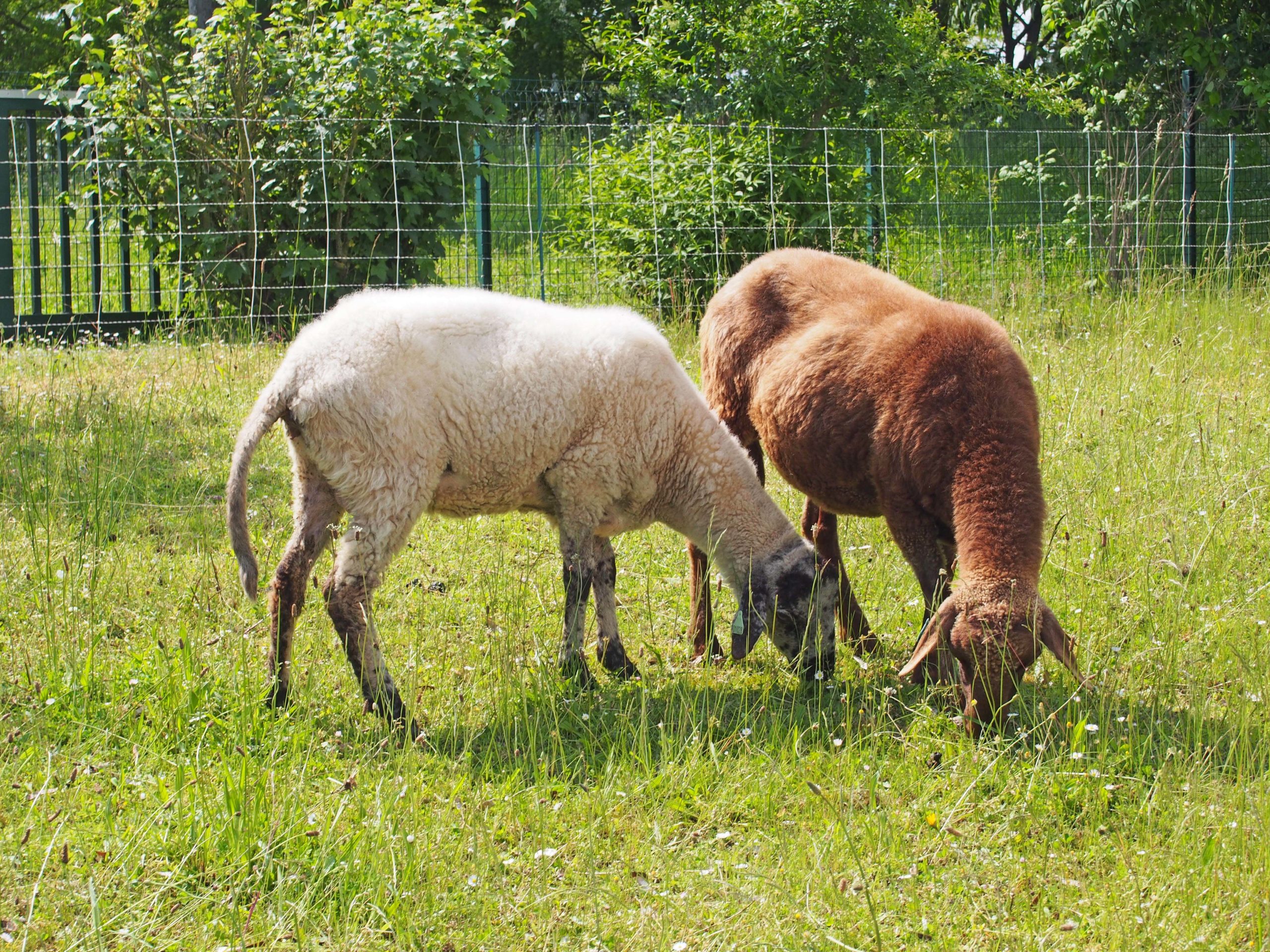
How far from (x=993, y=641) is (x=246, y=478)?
8.10 feet

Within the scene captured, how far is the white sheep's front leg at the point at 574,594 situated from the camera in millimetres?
4629

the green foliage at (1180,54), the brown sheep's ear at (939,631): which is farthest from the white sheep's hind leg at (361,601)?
the green foliage at (1180,54)

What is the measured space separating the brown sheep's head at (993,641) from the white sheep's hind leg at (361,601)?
174cm

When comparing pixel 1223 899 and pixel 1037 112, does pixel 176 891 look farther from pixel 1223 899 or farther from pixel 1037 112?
pixel 1037 112

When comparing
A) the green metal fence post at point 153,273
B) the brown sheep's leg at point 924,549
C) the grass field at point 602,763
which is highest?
the green metal fence post at point 153,273

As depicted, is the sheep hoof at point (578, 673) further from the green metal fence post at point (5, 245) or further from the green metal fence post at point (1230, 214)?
the green metal fence post at point (1230, 214)

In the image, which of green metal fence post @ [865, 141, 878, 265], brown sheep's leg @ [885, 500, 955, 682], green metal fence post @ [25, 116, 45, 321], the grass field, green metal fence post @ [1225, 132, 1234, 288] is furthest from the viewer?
green metal fence post @ [1225, 132, 1234, 288]

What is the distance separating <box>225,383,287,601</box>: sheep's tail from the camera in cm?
392

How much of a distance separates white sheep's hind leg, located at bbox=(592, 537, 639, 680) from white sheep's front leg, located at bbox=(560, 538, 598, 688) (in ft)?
0.30

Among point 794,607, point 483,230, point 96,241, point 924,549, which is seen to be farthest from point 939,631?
point 96,241

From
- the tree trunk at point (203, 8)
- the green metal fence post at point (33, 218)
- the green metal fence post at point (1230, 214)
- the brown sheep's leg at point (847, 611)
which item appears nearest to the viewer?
the brown sheep's leg at point (847, 611)

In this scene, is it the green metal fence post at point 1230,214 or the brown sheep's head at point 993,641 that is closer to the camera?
the brown sheep's head at point 993,641

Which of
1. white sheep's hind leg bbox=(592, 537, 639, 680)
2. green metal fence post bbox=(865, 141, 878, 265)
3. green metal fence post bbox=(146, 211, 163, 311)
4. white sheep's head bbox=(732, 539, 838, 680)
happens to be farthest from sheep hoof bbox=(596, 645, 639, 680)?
green metal fence post bbox=(865, 141, 878, 265)

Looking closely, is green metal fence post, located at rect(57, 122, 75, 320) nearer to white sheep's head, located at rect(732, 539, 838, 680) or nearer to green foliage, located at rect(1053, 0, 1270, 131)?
white sheep's head, located at rect(732, 539, 838, 680)
